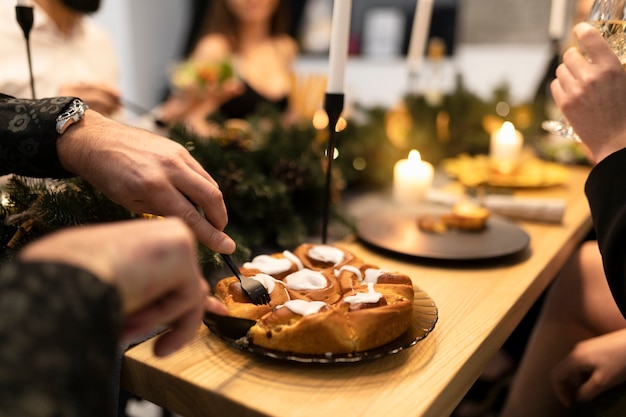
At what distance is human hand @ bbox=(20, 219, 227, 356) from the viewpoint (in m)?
0.36

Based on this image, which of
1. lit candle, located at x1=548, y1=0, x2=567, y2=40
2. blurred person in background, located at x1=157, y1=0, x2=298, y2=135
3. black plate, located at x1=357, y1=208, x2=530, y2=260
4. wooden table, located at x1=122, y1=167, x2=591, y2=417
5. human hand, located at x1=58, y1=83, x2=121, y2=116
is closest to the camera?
wooden table, located at x1=122, y1=167, x2=591, y2=417

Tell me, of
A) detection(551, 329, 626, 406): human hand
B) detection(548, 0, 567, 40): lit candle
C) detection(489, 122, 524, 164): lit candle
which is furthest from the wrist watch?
detection(548, 0, 567, 40): lit candle

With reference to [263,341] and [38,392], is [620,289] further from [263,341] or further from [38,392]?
[38,392]

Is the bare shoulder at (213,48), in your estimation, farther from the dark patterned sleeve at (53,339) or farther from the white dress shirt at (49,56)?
the dark patterned sleeve at (53,339)

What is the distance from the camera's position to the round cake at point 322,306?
0.56 m

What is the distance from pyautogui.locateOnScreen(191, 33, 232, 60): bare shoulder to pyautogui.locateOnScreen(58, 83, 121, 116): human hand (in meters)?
1.77

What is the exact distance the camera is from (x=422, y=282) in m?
0.84

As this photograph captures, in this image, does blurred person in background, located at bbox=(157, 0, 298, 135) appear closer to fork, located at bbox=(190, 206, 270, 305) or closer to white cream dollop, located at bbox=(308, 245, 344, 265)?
white cream dollop, located at bbox=(308, 245, 344, 265)

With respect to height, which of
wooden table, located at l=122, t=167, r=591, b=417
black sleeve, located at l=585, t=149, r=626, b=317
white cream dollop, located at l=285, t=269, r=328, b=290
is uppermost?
black sleeve, located at l=585, t=149, r=626, b=317

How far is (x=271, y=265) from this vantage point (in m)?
0.70

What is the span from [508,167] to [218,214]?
1.05 metres

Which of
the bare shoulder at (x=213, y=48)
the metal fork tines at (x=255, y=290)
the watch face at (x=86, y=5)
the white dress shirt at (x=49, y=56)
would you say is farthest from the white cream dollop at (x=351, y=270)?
the bare shoulder at (x=213, y=48)

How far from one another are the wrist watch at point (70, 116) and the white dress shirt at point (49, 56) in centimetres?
63

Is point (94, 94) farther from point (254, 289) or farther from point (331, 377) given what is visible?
point (331, 377)
